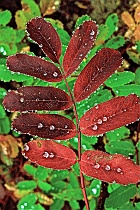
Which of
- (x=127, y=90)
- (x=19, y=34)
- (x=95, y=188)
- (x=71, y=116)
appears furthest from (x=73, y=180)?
(x=19, y=34)

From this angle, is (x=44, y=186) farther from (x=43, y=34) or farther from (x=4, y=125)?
(x=43, y=34)

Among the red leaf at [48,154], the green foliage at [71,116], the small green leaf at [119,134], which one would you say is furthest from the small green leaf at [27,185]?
the red leaf at [48,154]

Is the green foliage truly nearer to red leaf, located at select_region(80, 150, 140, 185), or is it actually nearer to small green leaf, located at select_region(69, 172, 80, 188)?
small green leaf, located at select_region(69, 172, 80, 188)

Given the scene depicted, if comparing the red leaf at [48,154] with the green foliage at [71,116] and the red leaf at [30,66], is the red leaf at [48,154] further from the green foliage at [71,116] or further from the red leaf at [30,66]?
the green foliage at [71,116]

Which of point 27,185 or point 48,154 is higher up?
point 48,154

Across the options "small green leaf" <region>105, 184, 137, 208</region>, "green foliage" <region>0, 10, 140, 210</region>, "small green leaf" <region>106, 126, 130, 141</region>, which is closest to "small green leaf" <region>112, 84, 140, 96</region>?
"green foliage" <region>0, 10, 140, 210</region>

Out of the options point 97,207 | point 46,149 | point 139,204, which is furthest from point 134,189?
point 46,149

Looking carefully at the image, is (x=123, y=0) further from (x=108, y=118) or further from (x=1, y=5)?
(x=108, y=118)
